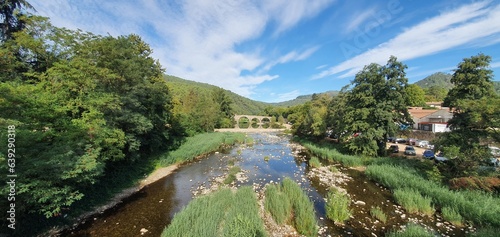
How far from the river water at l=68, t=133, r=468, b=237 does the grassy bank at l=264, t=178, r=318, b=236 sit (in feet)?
3.10

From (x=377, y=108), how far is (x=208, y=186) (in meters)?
18.5

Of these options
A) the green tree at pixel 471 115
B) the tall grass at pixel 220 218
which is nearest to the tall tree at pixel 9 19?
the tall grass at pixel 220 218

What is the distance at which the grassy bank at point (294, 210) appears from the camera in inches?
356

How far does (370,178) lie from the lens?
666 inches

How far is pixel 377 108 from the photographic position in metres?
21.1

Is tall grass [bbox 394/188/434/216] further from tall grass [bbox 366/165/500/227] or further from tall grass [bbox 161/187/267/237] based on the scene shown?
tall grass [bbox 161/187/267/237]

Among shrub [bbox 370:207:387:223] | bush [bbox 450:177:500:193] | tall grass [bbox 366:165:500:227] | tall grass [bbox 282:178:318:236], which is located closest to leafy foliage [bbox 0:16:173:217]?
tall grass [bbox 282:178:318:236]

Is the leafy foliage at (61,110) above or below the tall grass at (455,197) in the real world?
above

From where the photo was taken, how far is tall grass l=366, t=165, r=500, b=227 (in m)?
9.07

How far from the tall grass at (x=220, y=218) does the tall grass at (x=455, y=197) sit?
997cm

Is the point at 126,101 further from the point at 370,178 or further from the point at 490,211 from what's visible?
the point at 490,211

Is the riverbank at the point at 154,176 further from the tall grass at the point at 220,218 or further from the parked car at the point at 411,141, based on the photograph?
the parked car at the point at 411,141

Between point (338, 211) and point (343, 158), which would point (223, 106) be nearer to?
point (343, 158)

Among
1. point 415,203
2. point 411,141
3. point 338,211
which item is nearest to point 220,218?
point 338,211
